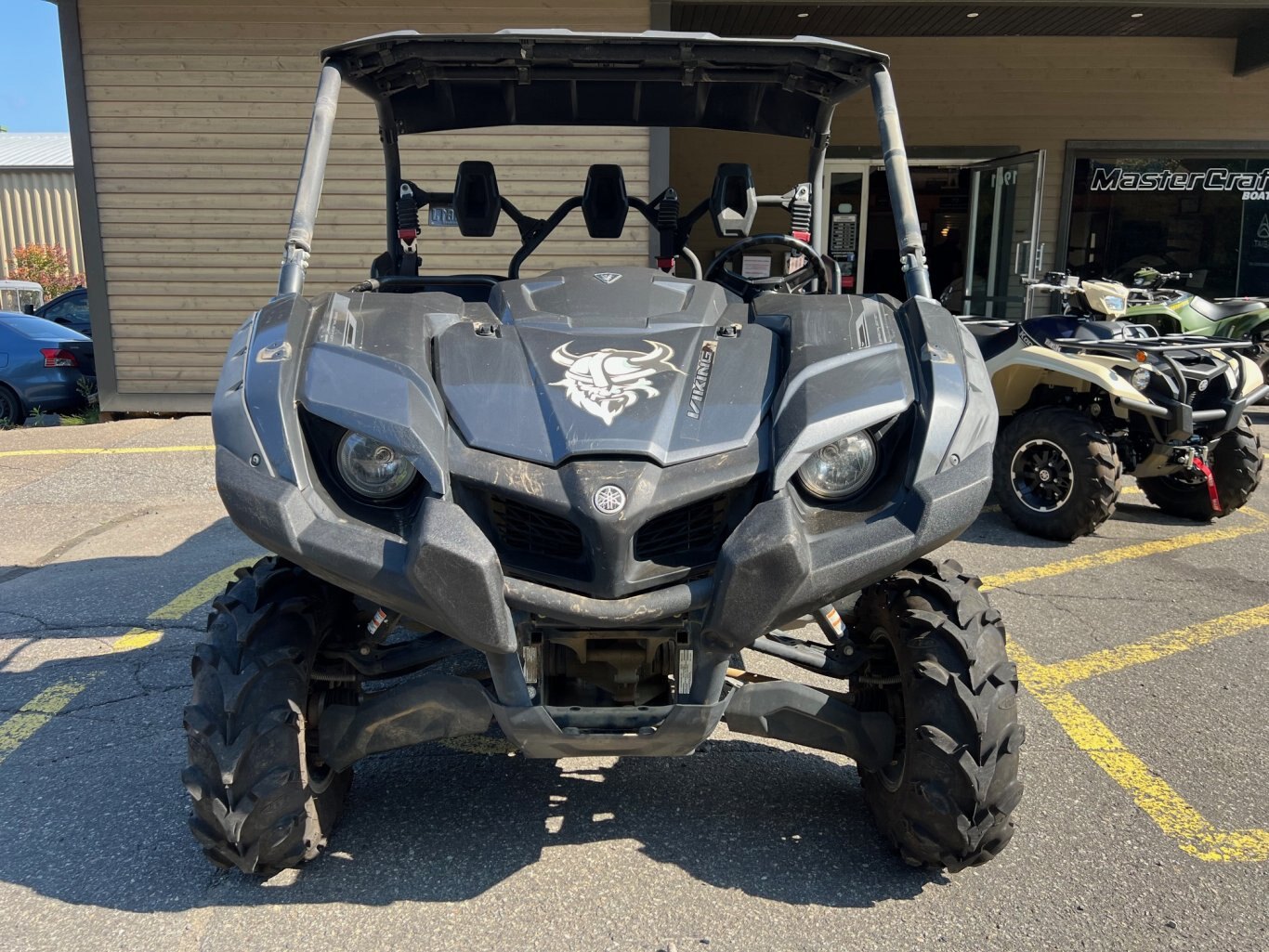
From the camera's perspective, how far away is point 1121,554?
560 centimetres

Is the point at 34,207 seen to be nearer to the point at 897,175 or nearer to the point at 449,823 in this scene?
the point at 449,823

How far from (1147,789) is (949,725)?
3.78 ft

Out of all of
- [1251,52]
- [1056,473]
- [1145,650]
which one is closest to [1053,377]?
[1056,473]

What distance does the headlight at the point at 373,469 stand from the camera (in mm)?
2295

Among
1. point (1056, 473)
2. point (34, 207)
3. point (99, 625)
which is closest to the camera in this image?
point (99, 625)

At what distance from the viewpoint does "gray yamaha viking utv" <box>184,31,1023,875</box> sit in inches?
84.1

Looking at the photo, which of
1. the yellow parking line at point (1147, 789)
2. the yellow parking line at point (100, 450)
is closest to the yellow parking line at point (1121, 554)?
the yellow parking line at point (1147, 789)

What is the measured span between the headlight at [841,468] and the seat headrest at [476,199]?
2.03 metres

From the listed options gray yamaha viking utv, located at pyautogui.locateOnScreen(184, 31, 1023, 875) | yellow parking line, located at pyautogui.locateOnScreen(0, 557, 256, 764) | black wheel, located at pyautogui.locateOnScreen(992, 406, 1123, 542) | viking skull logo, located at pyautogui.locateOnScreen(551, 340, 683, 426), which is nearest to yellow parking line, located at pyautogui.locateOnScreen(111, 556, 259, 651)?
yellow parking line, located at pyautogui.locateOnScreen(0, 557, 256, 764)

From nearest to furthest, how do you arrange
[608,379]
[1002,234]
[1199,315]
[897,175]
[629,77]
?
[608,379]
[897,175]
[629,77]
[1199,315]
[1002,234]

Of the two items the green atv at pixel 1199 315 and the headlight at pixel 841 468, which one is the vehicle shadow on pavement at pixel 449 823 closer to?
the headlight at pixel 841 468

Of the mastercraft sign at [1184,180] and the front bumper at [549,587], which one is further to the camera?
the mastercraft sign at [1184,180]

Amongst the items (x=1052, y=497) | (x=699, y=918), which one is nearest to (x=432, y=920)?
(x=699, y=918)

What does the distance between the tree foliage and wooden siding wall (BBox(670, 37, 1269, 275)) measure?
733 inches
